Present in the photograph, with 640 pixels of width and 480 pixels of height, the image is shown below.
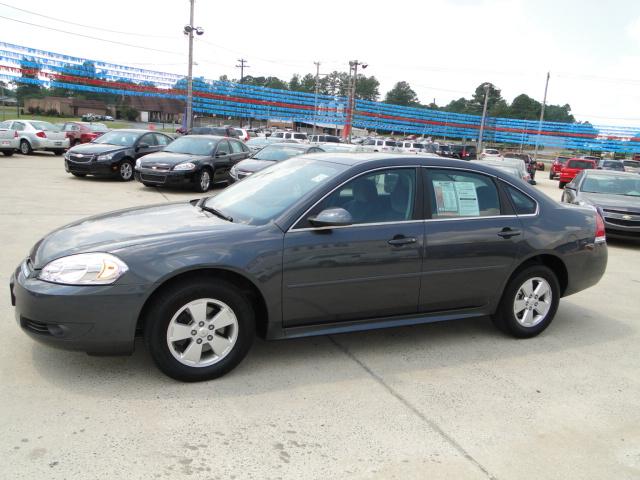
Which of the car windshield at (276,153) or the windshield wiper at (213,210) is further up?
the car windshield at (276,153)

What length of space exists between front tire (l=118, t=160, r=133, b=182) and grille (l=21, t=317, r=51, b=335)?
1250cm

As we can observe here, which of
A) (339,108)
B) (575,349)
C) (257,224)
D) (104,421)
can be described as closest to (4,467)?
(104,421)

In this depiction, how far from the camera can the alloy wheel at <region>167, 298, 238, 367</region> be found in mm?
3508

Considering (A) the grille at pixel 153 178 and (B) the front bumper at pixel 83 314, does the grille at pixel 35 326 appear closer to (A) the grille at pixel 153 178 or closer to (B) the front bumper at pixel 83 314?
(B) the front bumper at pixel 83 314

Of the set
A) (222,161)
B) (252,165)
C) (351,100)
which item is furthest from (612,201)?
(351,100)

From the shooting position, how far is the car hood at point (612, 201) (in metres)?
10.0

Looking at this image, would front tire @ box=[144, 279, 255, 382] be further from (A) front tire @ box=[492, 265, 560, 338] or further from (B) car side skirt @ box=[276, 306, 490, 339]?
(A) front tire @ box=[492, 265, 560, 338]

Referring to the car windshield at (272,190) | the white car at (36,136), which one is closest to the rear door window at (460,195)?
the car windshield at (272,190)

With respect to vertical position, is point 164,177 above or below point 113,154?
below

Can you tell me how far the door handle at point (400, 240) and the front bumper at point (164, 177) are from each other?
10143 millimetres

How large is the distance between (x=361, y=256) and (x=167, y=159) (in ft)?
34.8

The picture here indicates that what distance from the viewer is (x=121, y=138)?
52.3ft

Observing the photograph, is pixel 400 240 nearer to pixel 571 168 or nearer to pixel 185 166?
pixel 185 166

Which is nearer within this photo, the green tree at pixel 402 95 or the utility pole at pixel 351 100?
the utility pole at pixel 351 100
